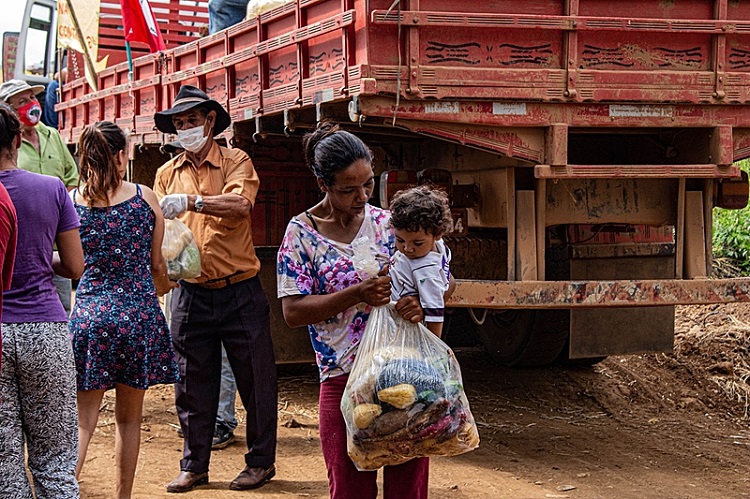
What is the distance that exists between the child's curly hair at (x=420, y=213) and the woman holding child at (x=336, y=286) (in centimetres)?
16

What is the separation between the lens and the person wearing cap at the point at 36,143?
554 cm

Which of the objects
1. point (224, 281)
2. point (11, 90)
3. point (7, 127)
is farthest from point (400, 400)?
point (11, 90)

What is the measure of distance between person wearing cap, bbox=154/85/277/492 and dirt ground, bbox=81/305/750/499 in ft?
0.69

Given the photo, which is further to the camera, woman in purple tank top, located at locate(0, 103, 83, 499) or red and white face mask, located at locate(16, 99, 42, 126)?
red and white face mask, located at locate(16, 99, 42, 126)

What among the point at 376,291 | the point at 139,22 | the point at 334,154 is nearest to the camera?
the point at 376,291

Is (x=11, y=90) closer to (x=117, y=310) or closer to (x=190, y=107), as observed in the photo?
(x=190, y=107)

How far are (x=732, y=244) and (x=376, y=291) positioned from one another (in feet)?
24.9

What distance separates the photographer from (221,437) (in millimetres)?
5641

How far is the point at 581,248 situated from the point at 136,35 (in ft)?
15.9

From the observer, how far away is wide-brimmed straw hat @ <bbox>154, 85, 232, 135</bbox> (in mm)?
4910

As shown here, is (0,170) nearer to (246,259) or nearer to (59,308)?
(59,308)

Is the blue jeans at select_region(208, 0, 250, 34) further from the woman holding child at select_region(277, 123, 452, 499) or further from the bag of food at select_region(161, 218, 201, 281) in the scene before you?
the woman holding child at select_region(277, 123, 452, 499)

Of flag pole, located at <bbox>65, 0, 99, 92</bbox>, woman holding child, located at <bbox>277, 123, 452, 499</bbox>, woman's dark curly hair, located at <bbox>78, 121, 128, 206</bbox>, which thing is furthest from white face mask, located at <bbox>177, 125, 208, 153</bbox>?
flag pole, located at <bbox>65, 0, 99, 92</bbox>

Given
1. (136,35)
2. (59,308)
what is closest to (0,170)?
(59,308)
